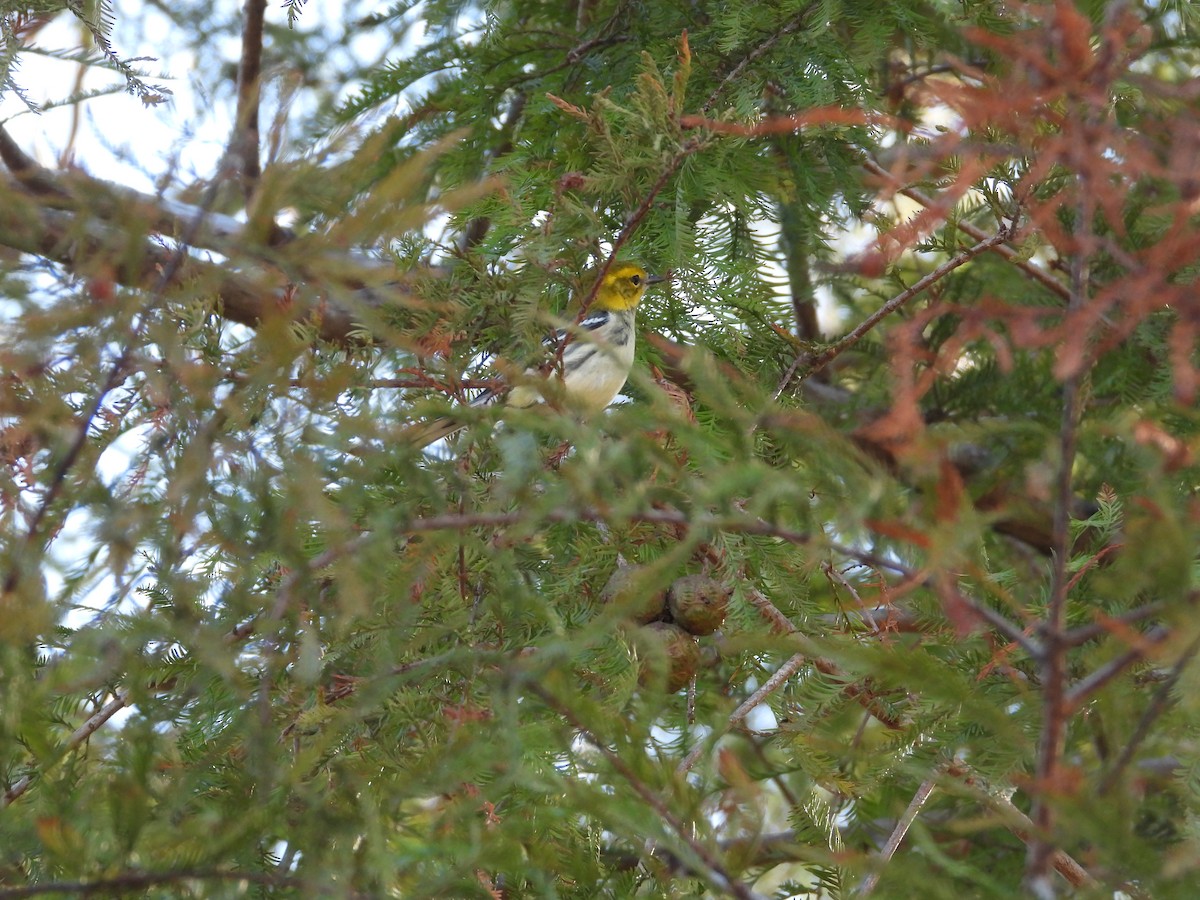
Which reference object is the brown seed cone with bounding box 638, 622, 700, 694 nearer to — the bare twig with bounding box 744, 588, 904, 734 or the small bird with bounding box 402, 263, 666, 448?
the bare twig with bounding box 744, 588, 904, 734

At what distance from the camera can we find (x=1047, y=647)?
1272 millimetres

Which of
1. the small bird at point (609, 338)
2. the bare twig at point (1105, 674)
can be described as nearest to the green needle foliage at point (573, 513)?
the bare twig at point (1105, 674)

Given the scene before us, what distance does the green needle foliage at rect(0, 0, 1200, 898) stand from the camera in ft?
4.32

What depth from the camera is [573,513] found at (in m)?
1.49

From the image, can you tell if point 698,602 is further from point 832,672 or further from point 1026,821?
point 1026,821

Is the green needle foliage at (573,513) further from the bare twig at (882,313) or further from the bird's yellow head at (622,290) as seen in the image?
the bird's yellow head at (622,290)

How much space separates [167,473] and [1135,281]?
130 cm

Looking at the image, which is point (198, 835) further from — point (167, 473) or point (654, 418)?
point (654, 418)

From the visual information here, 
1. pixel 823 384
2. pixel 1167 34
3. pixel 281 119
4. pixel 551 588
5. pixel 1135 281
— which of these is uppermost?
pixel 1167 34

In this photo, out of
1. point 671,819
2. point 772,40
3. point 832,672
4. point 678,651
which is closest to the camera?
point 671,819

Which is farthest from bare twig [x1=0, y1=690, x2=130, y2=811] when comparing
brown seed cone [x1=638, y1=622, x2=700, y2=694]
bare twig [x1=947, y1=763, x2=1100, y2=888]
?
bare twig [x1=947, y1=763, x2=1100, y2=888]

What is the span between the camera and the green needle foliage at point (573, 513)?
1.32 meters

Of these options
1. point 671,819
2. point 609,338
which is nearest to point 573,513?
point 671,819

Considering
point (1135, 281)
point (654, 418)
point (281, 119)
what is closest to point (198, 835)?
point (654, 418)
